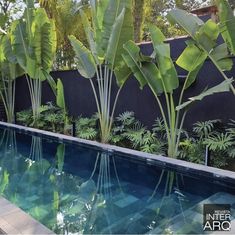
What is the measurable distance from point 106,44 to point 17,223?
168 inches

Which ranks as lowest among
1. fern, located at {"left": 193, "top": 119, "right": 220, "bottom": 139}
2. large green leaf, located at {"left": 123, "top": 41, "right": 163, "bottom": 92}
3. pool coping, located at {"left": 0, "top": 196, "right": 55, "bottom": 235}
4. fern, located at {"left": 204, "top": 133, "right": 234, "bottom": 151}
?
pool coping, located at {"left": 0, "top": 196, "right": 55, "bottom": 235}

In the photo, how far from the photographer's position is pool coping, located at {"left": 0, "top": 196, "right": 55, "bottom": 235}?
9.61 feet

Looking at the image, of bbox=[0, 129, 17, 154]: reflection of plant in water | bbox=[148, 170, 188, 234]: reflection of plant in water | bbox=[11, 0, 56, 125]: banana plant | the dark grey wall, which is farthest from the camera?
bbox=[11, 0, 56, 125]: banana plant

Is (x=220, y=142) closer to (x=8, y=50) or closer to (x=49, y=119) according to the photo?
(x=49, y=119)

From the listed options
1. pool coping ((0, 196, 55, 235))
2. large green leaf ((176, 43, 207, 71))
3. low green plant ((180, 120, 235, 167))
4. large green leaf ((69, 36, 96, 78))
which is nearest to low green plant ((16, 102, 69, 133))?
large green leaf ((69, 36, 96, 78))

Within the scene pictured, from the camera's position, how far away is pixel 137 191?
4.61m

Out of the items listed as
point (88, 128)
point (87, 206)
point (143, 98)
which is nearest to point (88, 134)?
point (88, 128)

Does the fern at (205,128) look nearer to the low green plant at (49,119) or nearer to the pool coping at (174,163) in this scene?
the pool coping at (174,163)

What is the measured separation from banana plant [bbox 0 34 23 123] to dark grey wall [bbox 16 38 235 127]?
0.64 m

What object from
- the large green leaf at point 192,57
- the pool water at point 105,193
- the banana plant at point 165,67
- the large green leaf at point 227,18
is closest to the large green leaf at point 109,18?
the banana plant at point 165,67

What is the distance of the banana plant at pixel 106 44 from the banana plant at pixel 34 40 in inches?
59.6

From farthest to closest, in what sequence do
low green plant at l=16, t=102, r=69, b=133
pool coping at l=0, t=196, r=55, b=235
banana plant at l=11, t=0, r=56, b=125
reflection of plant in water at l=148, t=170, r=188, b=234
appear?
low green plant at l=16, t=102, r=69, b=133 < banana plant at l=11, t=0, r=56, b=125 < reflection of plant in water at l=148, t=170, r=188, b=234 < pool coping at l=0, t=196, r=55, b=235

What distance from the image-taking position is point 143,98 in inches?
290

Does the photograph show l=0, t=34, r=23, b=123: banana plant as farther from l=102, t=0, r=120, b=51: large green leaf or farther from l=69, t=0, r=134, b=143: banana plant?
l=102, t=0, r=120, b=51: large green leaf
